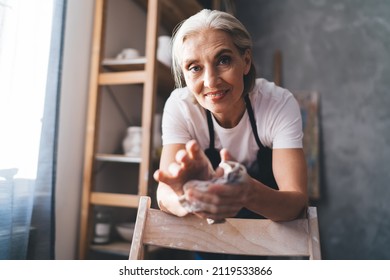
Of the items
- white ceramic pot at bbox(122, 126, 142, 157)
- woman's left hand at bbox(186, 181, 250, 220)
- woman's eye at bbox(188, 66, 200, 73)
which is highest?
woman's eye at bbox(188, 66, 200, 73)

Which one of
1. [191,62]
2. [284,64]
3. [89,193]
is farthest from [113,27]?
[284,64]

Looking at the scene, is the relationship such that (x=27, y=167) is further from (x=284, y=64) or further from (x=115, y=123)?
(x=284, y=64)

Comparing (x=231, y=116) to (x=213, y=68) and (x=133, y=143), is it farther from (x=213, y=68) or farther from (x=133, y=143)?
(x=133, y=143)

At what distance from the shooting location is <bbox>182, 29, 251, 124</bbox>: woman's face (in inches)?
32.4

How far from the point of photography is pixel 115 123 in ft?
5.90

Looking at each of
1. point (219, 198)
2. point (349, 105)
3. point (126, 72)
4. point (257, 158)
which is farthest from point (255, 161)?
point (349, 105)

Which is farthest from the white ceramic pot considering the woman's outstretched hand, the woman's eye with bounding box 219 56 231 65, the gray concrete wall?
the gray concrete wall

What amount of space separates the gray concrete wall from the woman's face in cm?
162

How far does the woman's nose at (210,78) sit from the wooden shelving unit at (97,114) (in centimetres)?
72

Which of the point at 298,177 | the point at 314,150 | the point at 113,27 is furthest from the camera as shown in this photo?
the point at 314,150

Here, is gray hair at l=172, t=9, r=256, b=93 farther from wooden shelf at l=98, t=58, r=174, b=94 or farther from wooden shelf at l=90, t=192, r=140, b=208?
wooden shelf at l=90, t=192, r=140, b=208

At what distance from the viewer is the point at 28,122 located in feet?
3.81

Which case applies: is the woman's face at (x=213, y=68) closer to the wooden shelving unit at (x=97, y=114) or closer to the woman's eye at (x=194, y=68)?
the woman's eye at (x=194, y=68)

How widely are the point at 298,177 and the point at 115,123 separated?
123cm
